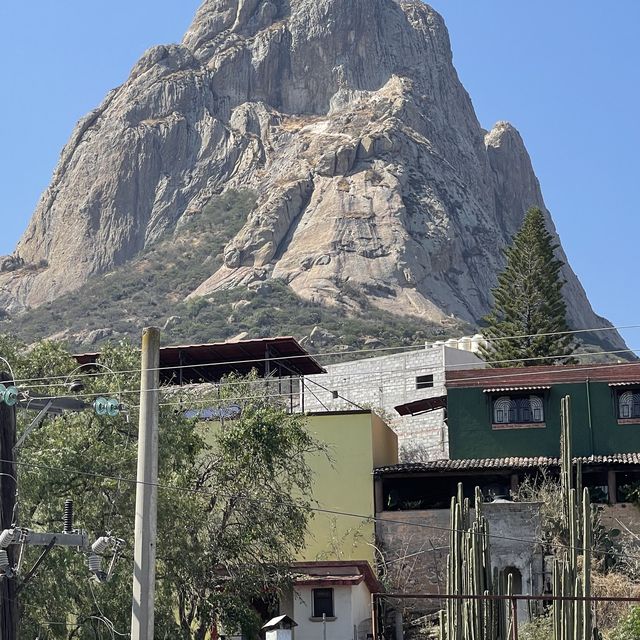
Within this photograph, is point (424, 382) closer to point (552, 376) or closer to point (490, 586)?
point (552, 376)

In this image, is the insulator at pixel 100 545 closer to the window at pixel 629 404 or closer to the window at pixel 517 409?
the window at pixel 517 409

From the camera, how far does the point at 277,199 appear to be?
511ft

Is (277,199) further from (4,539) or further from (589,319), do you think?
(4,539)

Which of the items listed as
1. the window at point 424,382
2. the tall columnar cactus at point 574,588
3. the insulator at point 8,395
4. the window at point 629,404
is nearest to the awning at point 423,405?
the window at point 629,404

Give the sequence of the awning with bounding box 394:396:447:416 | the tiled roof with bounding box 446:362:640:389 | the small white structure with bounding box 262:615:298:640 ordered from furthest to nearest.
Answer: the awning with bounding box 394:396:447:416, the tiled roof with bounding box 446:362:640:389, the small white structure with bounding box 262:615:298:640

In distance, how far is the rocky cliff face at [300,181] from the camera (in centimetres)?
14850

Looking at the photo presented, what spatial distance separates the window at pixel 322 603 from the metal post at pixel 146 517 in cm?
1463

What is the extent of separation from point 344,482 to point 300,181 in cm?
11754

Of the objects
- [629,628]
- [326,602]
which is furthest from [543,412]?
[629,628]

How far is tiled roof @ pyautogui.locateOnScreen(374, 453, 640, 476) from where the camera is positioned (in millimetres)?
40469

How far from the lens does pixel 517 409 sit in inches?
1710

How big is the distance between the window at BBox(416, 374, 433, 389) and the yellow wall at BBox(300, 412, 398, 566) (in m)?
20.2

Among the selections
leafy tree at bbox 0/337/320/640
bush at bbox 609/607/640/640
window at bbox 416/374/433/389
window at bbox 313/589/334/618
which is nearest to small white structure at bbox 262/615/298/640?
leafy tree at bbox 0/337/320/640

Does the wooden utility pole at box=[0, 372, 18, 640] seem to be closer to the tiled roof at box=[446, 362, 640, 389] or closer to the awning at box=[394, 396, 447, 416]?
the tiled roof at box=[446, 362, 640, 389]
